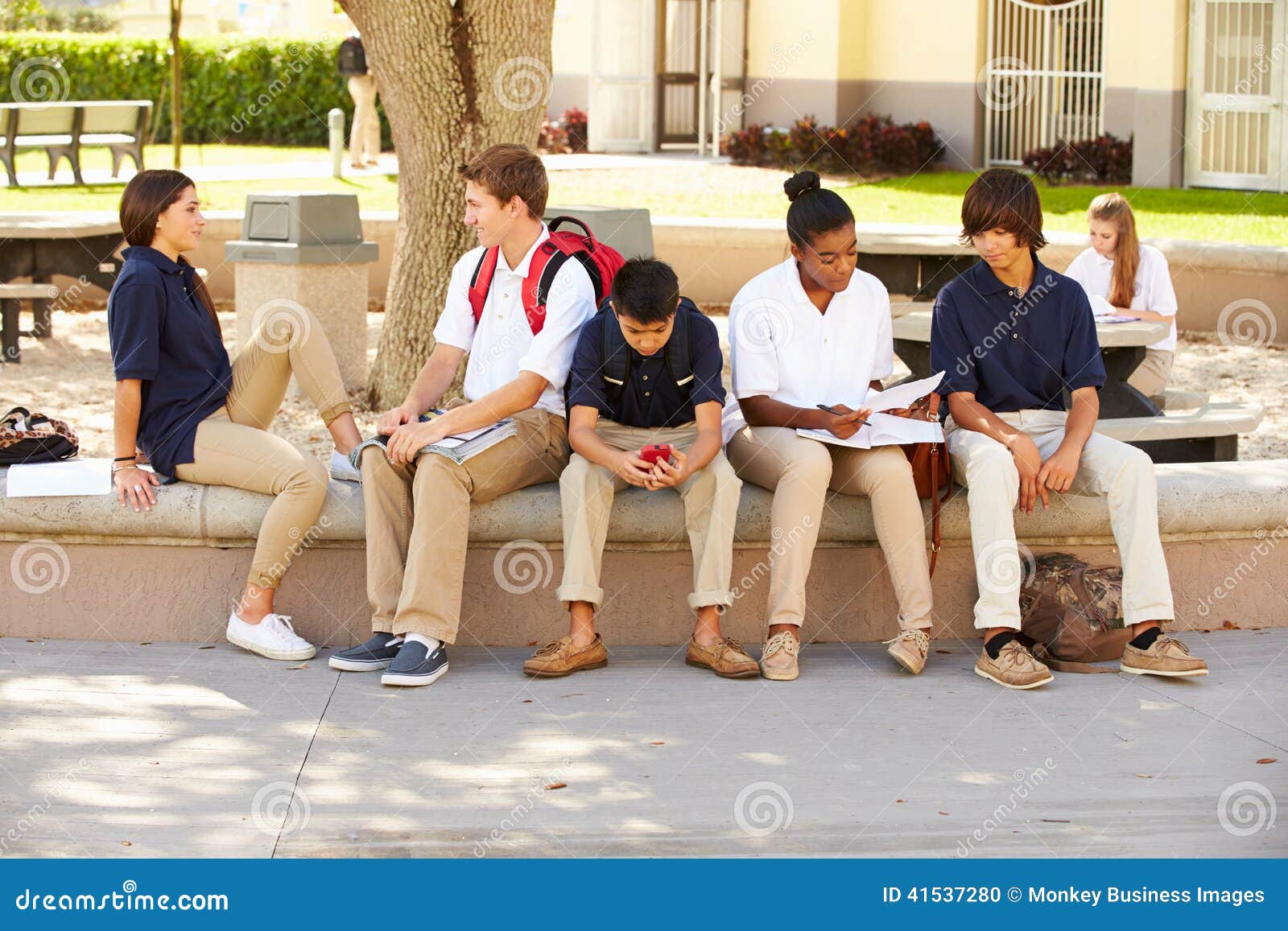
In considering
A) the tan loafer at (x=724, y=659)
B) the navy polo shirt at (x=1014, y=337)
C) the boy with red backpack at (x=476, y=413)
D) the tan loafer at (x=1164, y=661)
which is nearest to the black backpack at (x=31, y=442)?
the boy with red backpack at (x=476, y=413)

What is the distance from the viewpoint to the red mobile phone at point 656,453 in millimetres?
4605

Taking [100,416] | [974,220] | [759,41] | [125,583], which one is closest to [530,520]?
[125,583]

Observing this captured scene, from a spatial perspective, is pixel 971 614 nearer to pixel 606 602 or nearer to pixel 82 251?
pixel 606 602

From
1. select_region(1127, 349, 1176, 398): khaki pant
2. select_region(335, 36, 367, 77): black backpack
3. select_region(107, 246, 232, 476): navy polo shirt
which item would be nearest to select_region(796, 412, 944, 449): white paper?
select_region(107, 246, 232, 476): navy polo shirt

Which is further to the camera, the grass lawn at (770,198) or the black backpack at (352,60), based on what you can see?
the black backpack at (352,60)

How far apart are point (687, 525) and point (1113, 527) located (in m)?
1.27

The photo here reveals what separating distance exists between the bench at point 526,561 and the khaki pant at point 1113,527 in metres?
Result: 0.20

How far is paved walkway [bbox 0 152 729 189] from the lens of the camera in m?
18.6

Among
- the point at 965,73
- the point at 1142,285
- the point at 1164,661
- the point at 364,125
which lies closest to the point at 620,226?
the point at 1142,285

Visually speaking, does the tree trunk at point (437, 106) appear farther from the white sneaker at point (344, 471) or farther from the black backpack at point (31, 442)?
the black backpack at point (31, 442)

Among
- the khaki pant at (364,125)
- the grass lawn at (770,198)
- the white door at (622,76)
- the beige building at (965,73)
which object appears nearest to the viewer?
the grass lawn at (770,198)

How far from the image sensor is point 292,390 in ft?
28.1

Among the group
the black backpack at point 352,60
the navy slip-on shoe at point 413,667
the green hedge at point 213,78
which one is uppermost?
the green hedge at point 213,78

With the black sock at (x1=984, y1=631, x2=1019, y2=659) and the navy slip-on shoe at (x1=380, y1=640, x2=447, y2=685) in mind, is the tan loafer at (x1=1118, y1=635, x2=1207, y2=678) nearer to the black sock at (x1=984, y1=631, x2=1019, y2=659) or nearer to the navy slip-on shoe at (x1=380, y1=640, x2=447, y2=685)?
the black sock at (x1=984, y1=631, x2=1019, y2=659)
